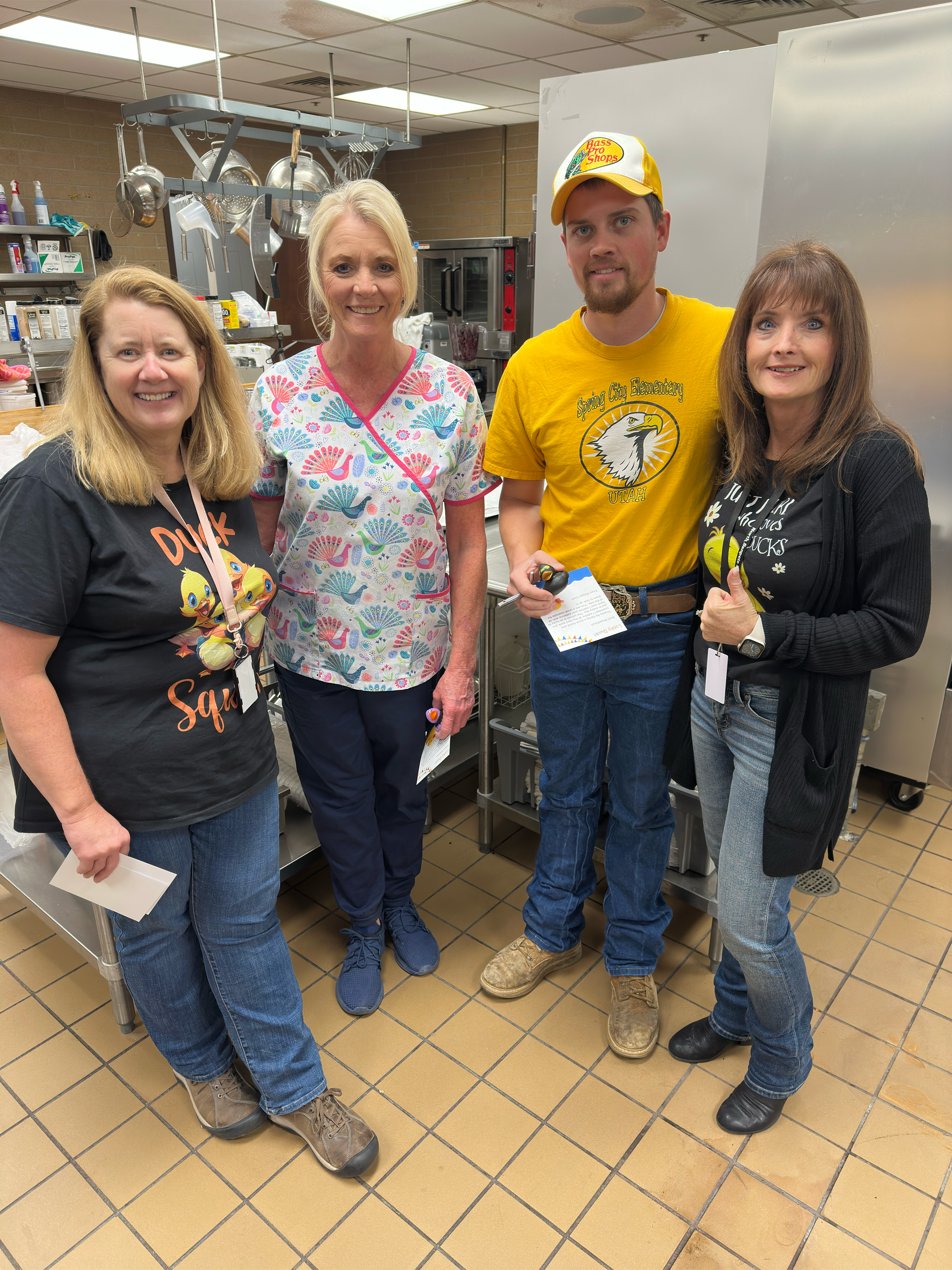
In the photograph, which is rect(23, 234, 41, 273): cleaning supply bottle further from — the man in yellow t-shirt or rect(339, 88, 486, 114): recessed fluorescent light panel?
the man in yellow t-shirt

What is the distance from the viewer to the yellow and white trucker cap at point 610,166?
4.60 ft

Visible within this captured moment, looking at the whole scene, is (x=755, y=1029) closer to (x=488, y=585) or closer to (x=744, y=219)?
(x=488, y=585)

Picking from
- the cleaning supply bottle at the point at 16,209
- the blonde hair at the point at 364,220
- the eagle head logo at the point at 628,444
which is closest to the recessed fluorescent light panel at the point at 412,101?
the cleaning supply bottle at the point at 16,209

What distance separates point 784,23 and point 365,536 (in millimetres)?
4830

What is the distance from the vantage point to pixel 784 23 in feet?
15.3

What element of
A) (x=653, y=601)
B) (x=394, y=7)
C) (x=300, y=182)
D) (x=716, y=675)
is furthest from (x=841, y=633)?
(x=394, y=7)

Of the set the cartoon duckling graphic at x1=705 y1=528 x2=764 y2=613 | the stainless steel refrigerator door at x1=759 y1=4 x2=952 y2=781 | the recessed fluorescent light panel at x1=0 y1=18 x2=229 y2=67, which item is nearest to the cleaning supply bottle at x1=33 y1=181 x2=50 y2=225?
the recessed fluorescent light panel at x1=0 y1=18 x2=229 y2=67

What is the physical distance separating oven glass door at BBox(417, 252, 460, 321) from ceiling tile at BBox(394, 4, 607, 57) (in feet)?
3.86

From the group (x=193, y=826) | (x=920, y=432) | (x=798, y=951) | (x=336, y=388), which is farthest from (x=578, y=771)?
(x=920, y=432)

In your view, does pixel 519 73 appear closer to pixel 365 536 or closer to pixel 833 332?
pixel 365 536

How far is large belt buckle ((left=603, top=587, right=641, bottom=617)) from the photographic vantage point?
60.8 inches

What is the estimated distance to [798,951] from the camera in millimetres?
1479

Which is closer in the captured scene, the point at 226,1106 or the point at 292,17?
the point at 226,1106

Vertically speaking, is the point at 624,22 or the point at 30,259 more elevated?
the point at 624,22
